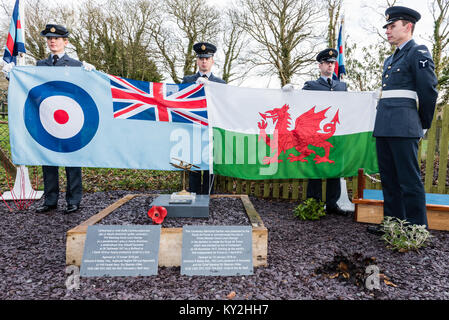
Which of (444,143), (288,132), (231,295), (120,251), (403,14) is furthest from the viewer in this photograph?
(444,143)

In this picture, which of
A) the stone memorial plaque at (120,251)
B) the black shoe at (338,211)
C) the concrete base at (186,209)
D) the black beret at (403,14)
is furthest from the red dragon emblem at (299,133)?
the stone memorial plaque at (120,251)

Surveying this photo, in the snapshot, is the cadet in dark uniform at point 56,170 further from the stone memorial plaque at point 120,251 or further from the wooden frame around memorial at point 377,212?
the wooden frame around memorial at point 377,212

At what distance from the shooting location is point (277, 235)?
3.38 m

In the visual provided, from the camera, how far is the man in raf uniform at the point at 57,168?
3781 mm

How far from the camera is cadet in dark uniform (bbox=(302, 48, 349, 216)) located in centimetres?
402

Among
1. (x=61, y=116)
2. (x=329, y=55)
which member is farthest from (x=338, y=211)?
(x=61, y=116)

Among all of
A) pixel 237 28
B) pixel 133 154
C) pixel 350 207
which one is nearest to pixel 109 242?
Result: pixel 133 154

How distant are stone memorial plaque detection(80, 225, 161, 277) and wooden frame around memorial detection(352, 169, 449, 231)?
2780mm

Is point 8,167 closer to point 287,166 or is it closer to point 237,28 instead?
point 287,166

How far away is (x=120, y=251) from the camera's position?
2252 mm

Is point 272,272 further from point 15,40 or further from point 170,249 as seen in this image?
point 15,40

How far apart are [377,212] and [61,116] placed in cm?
426

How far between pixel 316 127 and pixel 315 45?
9.65m

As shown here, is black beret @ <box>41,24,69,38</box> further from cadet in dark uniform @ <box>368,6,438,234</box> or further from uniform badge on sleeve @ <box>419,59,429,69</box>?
uniform badge on sleeve @ <box>419,59,429,69</box>
